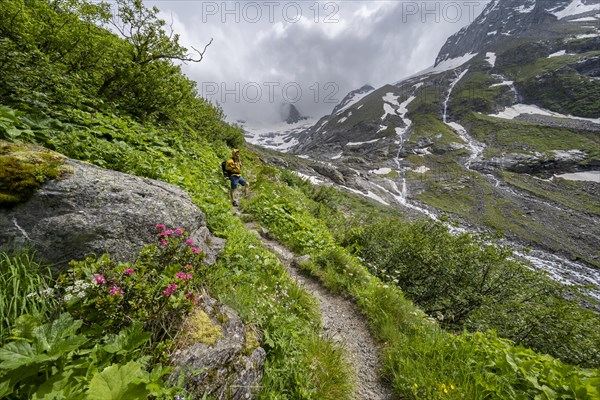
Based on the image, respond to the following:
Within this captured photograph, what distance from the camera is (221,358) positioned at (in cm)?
267

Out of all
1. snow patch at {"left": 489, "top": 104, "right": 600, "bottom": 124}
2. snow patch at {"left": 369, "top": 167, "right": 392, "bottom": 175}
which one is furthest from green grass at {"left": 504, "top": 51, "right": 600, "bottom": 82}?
snow patch at {"left": 369, "top": 167, "right": 392, "bottom": 175}

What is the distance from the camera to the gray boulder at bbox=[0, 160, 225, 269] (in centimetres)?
290

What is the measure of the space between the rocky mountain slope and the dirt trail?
62.2 meters

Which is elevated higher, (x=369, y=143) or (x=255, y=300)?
(x=369, y=143)

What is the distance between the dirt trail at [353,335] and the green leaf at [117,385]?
3.19 meters

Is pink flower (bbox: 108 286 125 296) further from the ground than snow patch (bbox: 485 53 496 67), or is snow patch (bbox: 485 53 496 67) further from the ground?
snow patch (bbox: 485 53 496 67)

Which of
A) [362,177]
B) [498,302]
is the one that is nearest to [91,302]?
[498,302]

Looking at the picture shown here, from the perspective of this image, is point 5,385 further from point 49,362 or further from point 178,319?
point 178,319

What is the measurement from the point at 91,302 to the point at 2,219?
1.82 m

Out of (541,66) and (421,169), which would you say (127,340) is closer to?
(421,169)

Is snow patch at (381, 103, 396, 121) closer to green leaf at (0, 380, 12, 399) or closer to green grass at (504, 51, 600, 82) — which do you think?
green grass at (504, 51, 600, 82)

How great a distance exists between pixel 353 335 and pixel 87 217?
5.01 m

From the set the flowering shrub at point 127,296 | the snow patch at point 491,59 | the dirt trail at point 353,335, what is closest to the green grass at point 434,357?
the dirt trail at point 353,335

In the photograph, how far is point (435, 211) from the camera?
222 feet
